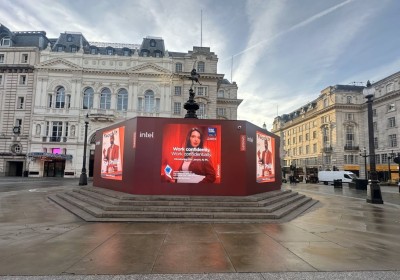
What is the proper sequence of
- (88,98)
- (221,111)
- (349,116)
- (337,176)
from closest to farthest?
(337,176) → (88,98) → (221,111) → (349,116)

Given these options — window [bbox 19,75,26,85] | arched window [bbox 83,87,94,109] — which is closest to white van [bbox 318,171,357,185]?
arched window [bbox 83,87,94,109]

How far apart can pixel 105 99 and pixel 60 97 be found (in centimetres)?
825

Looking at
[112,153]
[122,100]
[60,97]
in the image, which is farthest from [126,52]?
[112,153]

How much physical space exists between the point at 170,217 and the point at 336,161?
62262 mm

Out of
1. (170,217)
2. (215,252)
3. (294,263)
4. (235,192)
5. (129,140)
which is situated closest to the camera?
(294,263)

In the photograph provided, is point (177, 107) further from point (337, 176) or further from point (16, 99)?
point (337, 176)

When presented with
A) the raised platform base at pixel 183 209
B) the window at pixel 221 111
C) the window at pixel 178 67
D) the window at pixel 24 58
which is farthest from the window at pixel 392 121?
the window at pixel 24 58

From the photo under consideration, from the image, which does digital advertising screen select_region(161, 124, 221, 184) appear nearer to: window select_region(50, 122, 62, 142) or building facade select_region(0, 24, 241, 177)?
building facade select_region(0, 24, 241, 177)

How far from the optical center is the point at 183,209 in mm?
10297

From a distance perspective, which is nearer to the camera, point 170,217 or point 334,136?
point 170,217

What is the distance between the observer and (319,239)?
23.8 ft

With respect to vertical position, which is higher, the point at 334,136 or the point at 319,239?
the point at 334,136

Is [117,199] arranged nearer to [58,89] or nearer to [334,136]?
[58,89]

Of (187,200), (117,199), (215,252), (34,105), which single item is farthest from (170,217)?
(34,105)
